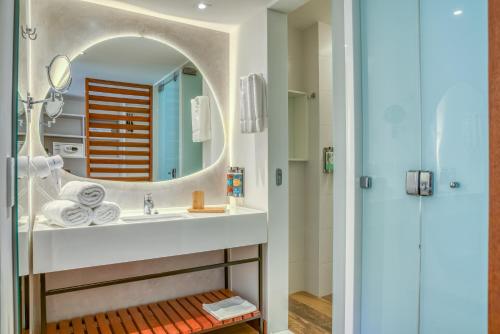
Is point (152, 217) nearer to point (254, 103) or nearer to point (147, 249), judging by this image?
point (147, 249)

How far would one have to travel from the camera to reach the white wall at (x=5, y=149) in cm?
83

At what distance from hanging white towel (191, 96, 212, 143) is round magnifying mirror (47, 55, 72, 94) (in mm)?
890

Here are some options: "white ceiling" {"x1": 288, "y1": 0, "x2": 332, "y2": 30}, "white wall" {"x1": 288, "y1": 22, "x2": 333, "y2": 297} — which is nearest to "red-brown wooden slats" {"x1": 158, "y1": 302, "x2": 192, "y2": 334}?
"white wall" {"x1": 288, "y1": 22, "x2": 333, "y2": 297}

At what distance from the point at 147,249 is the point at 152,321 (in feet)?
1.75

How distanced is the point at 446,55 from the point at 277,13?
1.36m

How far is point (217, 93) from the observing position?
2.77m

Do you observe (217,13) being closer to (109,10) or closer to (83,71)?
(109,10)

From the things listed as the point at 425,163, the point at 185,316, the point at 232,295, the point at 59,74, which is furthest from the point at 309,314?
the point at 59,74

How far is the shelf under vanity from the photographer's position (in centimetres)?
173

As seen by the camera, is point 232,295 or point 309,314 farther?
point 309,314

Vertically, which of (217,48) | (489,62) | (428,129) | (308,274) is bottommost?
(308,274)

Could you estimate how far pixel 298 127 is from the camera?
129 inches

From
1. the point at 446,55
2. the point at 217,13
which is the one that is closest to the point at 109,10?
the point at 217,13

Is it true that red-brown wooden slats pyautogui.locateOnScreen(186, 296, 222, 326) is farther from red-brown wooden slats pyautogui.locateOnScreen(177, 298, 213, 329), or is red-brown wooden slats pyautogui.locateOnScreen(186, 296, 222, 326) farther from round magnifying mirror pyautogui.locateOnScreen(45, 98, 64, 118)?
round magnifying mirror pyautogui.locateOnScreen(45, 98, 64, 118)
